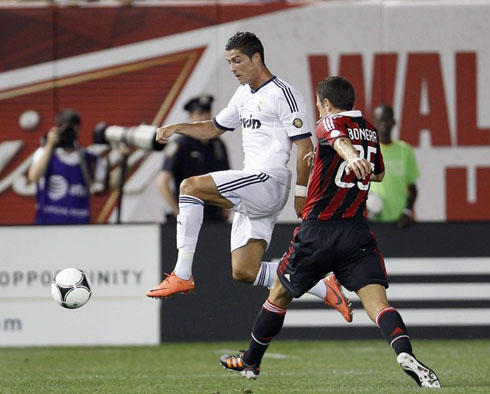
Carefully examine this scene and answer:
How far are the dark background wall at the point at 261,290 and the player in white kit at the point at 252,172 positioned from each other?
248 centimetres

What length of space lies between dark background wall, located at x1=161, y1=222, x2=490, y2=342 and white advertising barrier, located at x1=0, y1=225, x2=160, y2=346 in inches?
8.1

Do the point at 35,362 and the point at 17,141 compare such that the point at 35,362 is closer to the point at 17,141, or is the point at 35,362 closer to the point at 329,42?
the point at 17,141

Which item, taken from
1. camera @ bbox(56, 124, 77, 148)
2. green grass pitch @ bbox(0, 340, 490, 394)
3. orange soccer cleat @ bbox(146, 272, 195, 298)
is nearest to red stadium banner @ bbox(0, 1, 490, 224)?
camera @ bbox(56, 124, 77, 148)

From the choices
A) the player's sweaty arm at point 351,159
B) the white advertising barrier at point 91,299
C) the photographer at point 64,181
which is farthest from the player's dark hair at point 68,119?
the player's sweaty arm at point 351,159

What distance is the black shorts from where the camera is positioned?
696 cm

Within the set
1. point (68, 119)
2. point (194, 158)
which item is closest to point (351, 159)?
point (194, 158)

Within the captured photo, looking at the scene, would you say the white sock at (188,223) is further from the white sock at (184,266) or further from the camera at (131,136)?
the camera at (131,136)

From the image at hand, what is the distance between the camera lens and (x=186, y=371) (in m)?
8.73

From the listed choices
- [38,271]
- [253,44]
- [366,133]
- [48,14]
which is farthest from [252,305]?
[48,14]

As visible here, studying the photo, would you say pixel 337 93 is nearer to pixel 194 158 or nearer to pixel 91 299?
pixel 91 299

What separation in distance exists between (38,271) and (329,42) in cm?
554

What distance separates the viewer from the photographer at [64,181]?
465 inches

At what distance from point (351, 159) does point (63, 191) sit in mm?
5964

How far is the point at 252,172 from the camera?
8133 millimetres
